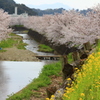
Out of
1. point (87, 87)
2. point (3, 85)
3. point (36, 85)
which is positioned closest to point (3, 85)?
point (3, 85)

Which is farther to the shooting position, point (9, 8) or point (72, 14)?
point (9, 8)

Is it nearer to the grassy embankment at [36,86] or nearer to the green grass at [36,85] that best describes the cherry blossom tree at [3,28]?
the green grass at [36,85]

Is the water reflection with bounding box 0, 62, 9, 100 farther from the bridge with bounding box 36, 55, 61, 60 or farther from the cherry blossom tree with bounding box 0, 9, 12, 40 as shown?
the cherry blossom tree with bounding box 0, 9, 12, 40

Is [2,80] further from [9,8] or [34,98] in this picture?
[9,8]

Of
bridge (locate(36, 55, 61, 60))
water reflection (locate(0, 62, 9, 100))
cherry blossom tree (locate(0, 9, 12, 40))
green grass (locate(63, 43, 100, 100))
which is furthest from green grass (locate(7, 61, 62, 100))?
cherry blossom tree (locate(0, 9, 12, 40))

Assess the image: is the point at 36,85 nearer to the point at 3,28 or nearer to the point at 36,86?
the point at 36,86

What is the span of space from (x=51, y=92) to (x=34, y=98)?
2.86 m

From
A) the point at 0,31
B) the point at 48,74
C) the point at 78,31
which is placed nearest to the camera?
the point at 48,74

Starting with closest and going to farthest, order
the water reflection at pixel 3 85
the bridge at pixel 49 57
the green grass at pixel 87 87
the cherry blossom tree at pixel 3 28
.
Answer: the green grass at pixel 87 87
the water reflection at pixel 3 85
the bridge at pixel 49 57
the cherry blossom tree at pixel 3 28

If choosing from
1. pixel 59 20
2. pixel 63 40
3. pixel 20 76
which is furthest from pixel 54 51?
pixel 20 76

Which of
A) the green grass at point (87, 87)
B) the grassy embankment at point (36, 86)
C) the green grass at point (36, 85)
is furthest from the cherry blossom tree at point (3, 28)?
the green grass at point (87, 87)

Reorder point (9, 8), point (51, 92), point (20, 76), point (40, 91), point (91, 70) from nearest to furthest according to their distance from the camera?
point (91, 70) → point (51, 92) → point (40, 91) → point (20, 76) → point (9, 8)

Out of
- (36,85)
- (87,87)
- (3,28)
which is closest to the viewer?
(87,87)

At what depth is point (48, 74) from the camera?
1311 cm
